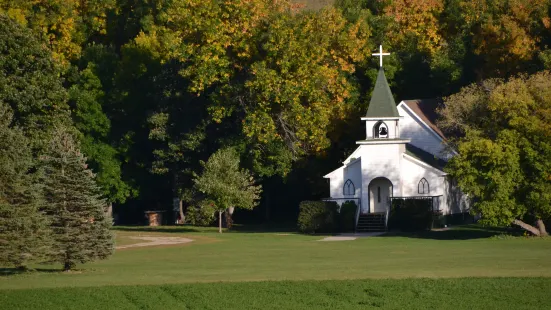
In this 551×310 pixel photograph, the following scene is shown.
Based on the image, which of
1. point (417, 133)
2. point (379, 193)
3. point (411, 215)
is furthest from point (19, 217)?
point (417, 133)

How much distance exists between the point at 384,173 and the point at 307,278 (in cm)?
2873

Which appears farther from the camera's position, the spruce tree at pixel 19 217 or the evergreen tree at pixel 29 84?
the evergreen tree at pixel 29 84

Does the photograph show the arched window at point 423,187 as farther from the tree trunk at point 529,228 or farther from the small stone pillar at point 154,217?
the small stone pillar at point 154,217

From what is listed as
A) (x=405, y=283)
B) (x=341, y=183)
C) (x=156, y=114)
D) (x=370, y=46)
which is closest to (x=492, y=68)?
(x=370, y=46)

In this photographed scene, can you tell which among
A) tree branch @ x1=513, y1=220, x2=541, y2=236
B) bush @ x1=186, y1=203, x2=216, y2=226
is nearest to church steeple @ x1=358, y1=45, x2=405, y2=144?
bush @ x1=186, y1=203, x2=216, y2=226

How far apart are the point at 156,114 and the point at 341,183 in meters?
13.4

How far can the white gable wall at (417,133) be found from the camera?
221 ft

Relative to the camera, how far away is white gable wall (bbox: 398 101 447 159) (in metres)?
67.4

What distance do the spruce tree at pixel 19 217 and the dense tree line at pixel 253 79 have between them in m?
17.6

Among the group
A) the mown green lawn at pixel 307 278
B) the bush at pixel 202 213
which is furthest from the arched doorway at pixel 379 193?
the mown green lawn at pixel 307 278

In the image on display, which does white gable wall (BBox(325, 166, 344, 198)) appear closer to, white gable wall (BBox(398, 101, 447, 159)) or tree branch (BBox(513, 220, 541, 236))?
white gable wall (BBox(398, 101, 447, 159))

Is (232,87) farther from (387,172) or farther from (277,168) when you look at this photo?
(387,172)

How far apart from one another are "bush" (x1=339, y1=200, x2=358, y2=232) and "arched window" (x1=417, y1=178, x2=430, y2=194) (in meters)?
4.53

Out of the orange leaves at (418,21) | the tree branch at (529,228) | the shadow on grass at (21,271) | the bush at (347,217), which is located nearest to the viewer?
the shadow on grass at (21,271)
